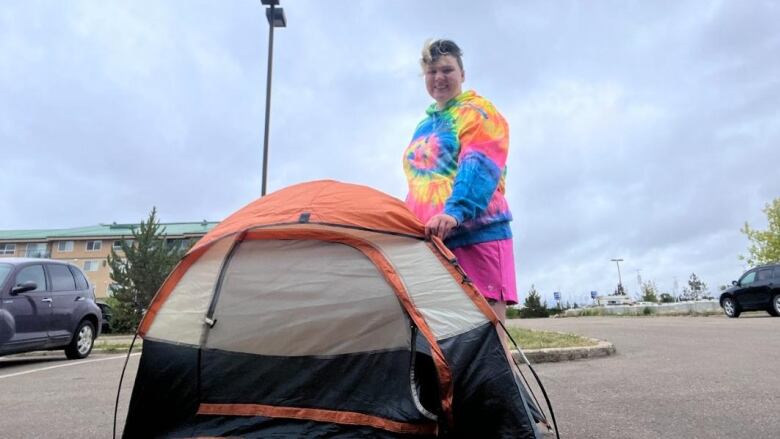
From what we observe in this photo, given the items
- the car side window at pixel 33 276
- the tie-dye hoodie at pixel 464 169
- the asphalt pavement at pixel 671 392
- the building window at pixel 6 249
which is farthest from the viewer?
the building window at pixel 6 249

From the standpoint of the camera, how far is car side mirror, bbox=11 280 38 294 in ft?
22.8

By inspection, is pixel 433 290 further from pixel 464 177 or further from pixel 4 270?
pixel 4 270

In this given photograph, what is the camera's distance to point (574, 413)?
3379mm

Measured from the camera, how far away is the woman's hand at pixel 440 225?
2.44 m

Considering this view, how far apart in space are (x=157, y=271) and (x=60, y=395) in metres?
22.4

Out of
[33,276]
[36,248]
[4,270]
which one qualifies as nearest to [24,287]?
[4,270]

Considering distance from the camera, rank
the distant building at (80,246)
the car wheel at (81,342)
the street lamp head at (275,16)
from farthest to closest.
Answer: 1. the distant building at (80,246)
2. the street lamp head at (275,16)
3. the car wheel at (81,342)

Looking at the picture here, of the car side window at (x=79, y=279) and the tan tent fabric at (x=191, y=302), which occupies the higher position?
the car side window at (x=79, y=279)

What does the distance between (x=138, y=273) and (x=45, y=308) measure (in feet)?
62.0

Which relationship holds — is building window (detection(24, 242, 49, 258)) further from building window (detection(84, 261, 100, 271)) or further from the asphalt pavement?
the asphalt pavement

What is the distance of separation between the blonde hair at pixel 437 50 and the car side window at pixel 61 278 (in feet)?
25.2

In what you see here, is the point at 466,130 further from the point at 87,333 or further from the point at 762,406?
the point at 87,333

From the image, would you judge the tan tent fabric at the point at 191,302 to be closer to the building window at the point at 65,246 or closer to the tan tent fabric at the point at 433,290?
the tan tent fabric at the point at 433,290

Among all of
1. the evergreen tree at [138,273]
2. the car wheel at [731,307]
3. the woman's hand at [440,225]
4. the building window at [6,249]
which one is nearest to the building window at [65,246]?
the building window at [6,249]
